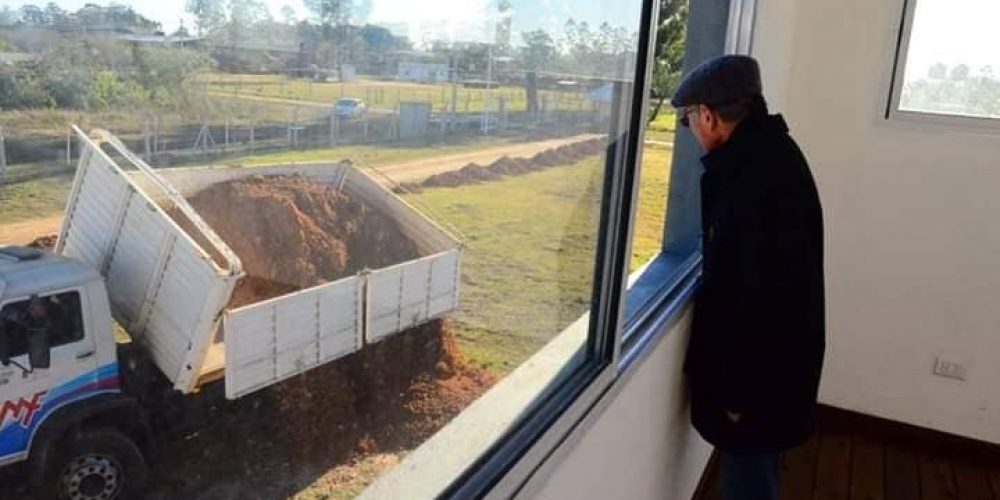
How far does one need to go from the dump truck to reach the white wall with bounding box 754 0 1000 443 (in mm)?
2450

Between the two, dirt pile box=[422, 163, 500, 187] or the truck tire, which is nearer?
the truck tire

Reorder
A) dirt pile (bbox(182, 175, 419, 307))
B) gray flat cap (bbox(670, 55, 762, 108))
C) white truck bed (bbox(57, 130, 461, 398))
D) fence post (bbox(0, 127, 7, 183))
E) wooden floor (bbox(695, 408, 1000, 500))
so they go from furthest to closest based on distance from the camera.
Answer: wooden floor (bbox(695, 408, 1000, 500)) < gray flat cap (bbox(670, 55, 762, 108)) < dirt pile (bbox(182, 175, 419, 307)) < white truck bed (bbox(57, 130, 461, 398)) < fence post (bbox(0, 127, 7, 183))

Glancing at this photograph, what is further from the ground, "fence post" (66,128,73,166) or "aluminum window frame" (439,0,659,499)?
"fence post" (66,128,73,166)

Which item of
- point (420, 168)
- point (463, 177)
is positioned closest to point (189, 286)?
point (420, 168)

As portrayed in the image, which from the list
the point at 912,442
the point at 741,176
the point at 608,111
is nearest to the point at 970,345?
the point at 912,442

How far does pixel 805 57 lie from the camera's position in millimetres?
2949

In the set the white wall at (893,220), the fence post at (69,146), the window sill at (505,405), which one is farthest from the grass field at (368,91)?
the white wall at (893,220)

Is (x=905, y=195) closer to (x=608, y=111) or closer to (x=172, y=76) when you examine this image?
(x=608, y=111)

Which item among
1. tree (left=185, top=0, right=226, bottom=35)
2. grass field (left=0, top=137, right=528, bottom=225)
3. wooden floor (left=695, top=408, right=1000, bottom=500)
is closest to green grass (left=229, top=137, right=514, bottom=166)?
grass field (left=0, top=137, right=528, bottom=225)

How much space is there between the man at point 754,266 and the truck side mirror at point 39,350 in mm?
1498

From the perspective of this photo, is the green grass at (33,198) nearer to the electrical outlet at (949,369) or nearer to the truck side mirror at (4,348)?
the truck side mirror at (4,348)

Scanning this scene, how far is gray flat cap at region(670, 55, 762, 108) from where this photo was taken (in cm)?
170

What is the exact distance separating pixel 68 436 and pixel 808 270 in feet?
5.37

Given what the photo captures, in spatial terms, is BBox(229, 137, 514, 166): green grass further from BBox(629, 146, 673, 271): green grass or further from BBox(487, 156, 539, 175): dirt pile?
BBox(629, 146, 673, 271): green grass
